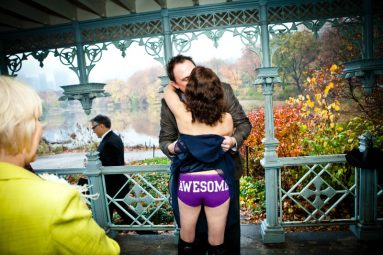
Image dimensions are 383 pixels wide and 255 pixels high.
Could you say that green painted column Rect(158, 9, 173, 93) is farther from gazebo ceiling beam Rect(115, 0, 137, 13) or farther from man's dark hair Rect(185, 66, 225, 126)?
man's dark hair Rect(185, 66, 225, 126)

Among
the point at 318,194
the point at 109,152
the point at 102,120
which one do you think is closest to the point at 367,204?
the point at 318,194

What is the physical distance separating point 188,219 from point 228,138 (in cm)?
71

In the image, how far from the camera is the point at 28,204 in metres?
0.75

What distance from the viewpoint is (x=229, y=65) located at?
1678 centimetres

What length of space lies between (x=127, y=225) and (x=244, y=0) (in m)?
3.63

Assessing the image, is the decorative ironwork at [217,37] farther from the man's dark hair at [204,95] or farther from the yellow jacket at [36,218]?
the yellow jacket at [36,218]

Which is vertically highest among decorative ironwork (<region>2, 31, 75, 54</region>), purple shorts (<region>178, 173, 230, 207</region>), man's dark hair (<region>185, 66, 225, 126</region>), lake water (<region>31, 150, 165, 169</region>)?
decorative ironwork (<region>2, 31, 75, 54</region>)

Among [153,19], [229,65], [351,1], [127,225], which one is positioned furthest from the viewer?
[229,65]

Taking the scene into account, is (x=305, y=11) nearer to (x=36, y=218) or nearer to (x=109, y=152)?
(x=109, y=152)

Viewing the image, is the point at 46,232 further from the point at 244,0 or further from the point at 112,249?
the point at 244,0

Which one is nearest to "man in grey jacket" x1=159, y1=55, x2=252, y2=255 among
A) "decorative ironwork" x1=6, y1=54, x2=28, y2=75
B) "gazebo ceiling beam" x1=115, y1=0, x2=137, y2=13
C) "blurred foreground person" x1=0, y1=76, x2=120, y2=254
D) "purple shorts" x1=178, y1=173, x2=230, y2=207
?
"purple shorts" x1=178, y1=173, x2=230, y2=207

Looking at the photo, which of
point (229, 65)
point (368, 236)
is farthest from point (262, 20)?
point (229, 65)

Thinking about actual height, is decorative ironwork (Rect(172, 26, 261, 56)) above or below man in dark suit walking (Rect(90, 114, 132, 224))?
above

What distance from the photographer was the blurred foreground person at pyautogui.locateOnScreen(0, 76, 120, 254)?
74cm
